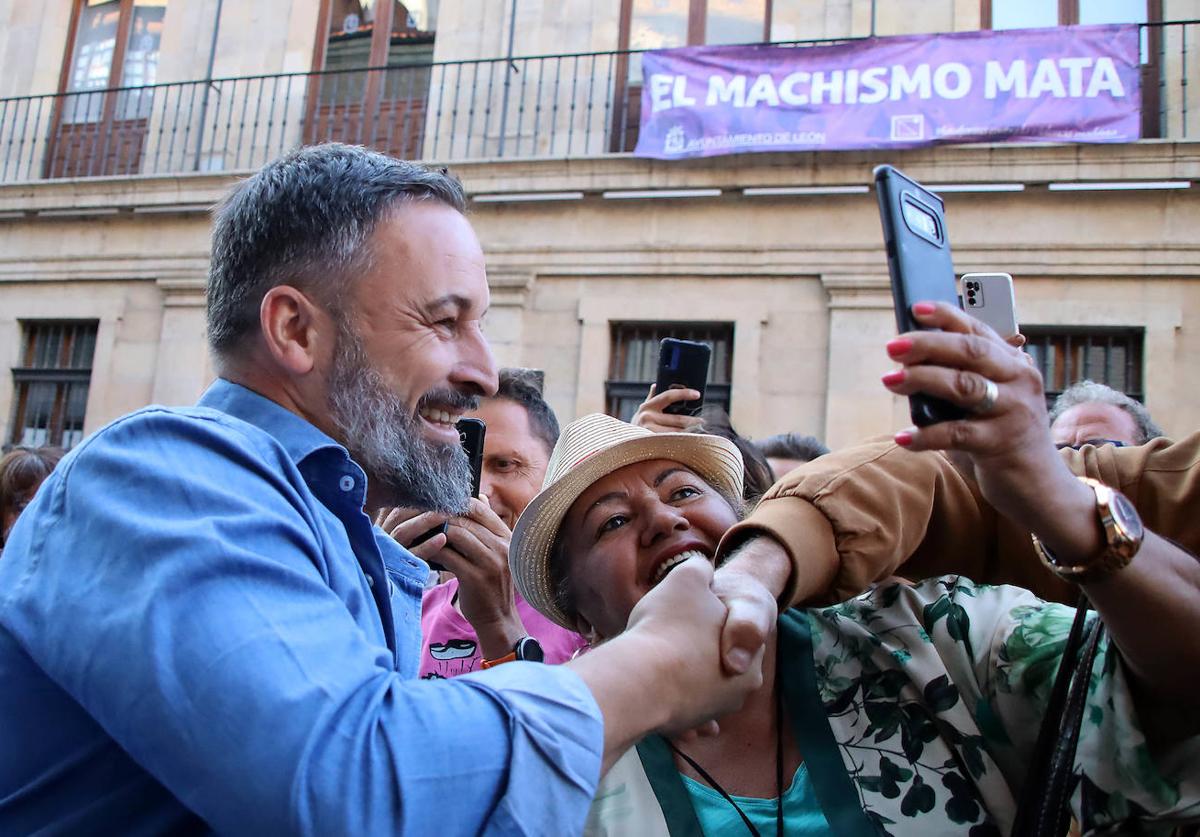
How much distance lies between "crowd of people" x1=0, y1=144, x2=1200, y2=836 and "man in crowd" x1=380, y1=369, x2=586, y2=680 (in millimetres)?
19

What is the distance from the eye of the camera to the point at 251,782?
1.13 metres

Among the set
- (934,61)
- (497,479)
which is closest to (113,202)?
(934,61)

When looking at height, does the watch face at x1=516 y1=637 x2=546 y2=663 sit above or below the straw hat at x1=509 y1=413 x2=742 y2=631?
below

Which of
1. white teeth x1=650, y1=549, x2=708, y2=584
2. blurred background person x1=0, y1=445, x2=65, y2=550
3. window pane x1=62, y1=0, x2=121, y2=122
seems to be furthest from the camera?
window pane x1=62, y1=0, x2=121, y2=122

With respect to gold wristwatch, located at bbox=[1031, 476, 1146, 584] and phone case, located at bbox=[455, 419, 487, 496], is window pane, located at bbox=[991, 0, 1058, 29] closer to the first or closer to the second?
phone case, located at bbox=[455, 419, 487, 496]

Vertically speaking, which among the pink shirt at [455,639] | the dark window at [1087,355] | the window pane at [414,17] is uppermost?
the window pane at [414,17]

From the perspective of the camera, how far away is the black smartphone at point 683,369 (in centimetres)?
371

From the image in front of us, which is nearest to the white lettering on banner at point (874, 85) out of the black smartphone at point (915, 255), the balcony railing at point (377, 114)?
the balcony railing at point (377, 114)

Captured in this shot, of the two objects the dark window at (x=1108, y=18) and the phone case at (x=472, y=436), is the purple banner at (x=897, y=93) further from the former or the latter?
the phone case at (x=472, y=436)

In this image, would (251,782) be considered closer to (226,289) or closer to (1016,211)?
(226,289)

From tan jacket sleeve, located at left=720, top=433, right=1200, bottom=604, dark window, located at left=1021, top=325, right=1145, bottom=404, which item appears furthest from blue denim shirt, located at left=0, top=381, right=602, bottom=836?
dark window, located at left=1021, top=325, right=1145, bottom=404

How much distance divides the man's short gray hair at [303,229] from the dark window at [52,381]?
11.2m

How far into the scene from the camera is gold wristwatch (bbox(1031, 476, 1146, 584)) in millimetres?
1545

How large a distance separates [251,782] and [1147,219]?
9.59m
